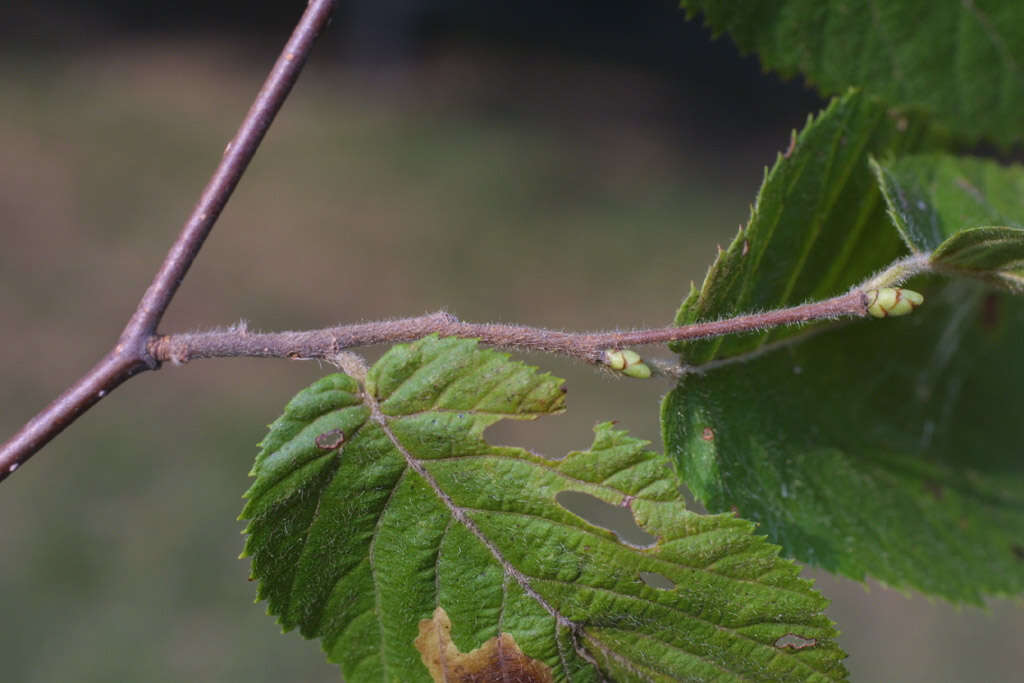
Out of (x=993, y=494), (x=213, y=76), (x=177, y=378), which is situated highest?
(x=213, y=76)

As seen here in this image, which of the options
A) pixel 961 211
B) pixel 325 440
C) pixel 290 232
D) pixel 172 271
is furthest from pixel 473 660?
pixel 290 232

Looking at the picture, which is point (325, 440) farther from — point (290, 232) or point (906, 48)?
point (290, 232)

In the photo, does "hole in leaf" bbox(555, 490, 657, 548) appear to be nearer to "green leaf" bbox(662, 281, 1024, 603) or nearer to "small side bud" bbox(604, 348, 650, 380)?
"green leaf" bbox(662, 281, 1024, 603)

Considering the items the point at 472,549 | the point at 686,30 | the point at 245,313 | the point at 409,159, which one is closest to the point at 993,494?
the point at 472,549

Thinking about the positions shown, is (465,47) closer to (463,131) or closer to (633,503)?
(463,131)

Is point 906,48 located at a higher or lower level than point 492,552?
higher

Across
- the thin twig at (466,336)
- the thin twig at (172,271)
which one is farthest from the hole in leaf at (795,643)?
the thin twig at (172,271)

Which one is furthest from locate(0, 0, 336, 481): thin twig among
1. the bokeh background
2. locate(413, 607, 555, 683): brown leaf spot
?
the bokeh background
